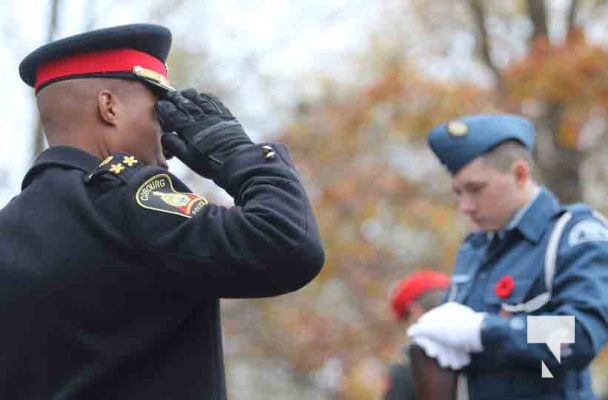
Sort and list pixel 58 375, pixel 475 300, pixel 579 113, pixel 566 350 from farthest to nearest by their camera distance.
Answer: pixel 579 113 → pixel 475 300 → pixel 566 350 → pixel 58 375

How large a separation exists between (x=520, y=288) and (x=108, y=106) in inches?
67.6

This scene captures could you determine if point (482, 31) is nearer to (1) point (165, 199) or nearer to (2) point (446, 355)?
(2) point (446, 355)

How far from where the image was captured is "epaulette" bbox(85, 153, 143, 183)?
116 inches

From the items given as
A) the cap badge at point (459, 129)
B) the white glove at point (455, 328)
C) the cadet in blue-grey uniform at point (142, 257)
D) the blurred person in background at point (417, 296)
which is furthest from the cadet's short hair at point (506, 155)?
the cadet in blue-grey uniform at point (142, 257)

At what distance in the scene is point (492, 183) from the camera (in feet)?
14.9

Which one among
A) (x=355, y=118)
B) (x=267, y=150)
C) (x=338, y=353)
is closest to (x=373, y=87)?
(x=355, y=118)

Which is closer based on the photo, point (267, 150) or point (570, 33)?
point (267, 150)

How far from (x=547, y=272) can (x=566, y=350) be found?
0.27 meters

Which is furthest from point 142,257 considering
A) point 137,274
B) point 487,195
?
point 487,195

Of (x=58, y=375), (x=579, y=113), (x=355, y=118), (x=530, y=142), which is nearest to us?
(x=58, y=375)

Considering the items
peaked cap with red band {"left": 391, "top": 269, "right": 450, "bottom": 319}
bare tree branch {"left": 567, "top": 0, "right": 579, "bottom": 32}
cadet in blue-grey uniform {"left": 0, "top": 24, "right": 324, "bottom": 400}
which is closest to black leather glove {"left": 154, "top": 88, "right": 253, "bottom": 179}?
cadet in blue-grey uniform {"left": 0, "top": 24, "right": 324, "bottom": 400}

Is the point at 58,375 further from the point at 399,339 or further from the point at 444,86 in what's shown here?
the point at 399,339

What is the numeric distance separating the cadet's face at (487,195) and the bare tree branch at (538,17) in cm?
1109

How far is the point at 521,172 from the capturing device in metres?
4.55
